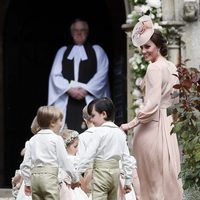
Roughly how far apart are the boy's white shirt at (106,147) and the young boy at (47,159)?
18 cm

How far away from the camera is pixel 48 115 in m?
10.5

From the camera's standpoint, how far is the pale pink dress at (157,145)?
37.1 feet

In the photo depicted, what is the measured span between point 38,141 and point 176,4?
13.3ft

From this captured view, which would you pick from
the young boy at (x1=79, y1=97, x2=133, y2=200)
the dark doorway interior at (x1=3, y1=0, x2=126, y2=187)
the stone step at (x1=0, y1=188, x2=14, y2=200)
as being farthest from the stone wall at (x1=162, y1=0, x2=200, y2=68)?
the young boy at (x1=79, y1=97, x2=133, y2=200)

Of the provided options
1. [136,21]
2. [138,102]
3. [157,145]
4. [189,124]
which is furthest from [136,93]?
[189,124]

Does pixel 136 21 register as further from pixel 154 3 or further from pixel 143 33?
pixel 143 33

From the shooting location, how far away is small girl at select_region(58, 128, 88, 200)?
11.1 metres

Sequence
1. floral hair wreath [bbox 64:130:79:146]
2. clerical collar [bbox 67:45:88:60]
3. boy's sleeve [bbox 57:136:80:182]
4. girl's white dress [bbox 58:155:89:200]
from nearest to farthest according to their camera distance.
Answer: boy's sleeve [bbox 57:136:80:182], girl's white dress [bbox 58:155:89:200], floral hair wreath [bbox 64:130:79:146], clerical collar [bbox 67:45:88:60]

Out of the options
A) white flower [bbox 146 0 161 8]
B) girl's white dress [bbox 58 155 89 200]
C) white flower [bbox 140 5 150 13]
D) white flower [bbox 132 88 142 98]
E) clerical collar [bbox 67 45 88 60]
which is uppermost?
white flower [bbox 146 0 161 8]

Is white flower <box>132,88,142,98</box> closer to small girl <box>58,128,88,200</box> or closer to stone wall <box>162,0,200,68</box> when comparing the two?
stone wall <box>162,0,200,68</box>

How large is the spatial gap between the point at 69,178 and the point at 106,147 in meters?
0.66

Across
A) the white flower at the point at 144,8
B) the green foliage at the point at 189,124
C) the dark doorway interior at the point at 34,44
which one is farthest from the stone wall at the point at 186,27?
the green foliage at the point at 189,124

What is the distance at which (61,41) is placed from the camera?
Answer: 16.4 m

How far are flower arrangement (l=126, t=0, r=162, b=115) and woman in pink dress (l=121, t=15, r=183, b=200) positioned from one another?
2.51 metres
